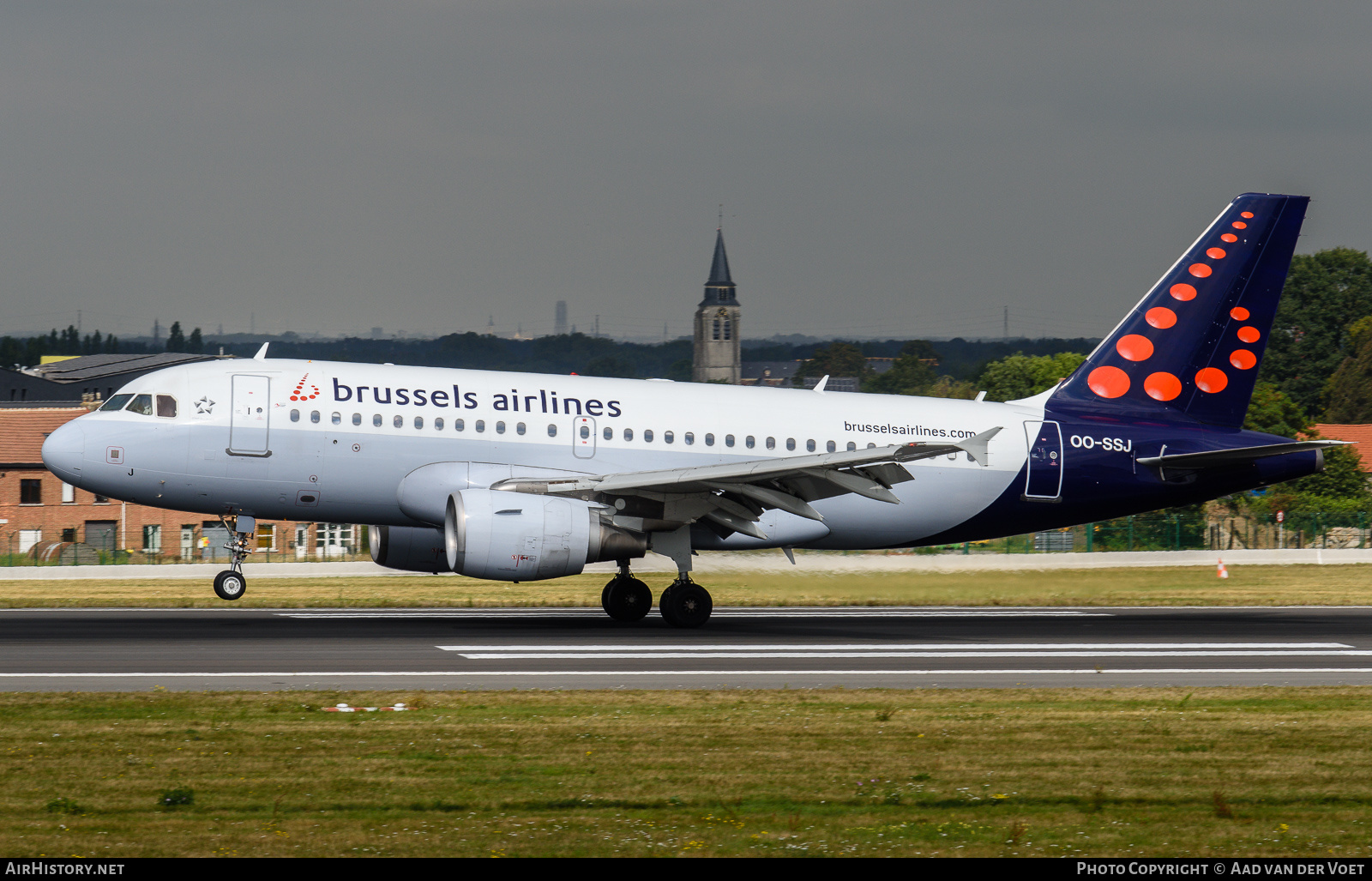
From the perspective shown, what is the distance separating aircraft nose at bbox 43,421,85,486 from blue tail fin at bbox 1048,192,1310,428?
18.0m

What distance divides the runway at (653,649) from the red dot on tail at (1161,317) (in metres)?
5.89

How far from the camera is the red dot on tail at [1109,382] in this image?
28719 mm

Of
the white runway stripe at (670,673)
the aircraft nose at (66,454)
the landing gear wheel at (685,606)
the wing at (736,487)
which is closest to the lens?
the white runway stripe at (670,673)

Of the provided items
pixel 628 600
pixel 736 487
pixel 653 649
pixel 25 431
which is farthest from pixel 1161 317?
pixel 25 431

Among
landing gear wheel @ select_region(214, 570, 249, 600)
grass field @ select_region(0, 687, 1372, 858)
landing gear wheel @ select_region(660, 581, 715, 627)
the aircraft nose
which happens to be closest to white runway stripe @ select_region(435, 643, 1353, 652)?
landing gear wheel @ select_region(660, 581, 715, 627)

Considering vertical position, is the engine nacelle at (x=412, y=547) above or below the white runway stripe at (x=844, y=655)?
above

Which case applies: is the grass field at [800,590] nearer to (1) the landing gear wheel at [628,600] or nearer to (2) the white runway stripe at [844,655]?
(1) the landing gear wheel at [628,600]

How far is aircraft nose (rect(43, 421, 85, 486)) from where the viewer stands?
23797 mm

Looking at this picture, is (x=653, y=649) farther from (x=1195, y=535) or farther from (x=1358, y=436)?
(x=1358, y=436)

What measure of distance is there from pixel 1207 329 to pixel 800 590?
1001 centimetres

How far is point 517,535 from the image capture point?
72.8ft

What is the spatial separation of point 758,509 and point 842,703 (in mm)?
8737

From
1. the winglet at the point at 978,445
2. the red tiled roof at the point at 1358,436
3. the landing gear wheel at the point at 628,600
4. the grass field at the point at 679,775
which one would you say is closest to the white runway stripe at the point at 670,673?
the grass field at the point at 679,775
